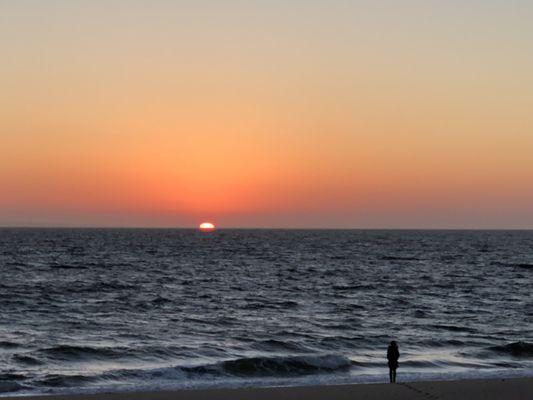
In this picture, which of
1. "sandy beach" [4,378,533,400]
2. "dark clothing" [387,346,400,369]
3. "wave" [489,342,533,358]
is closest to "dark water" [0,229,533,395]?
"wave" [489,342,533,358]

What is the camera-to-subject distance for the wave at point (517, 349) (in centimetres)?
3466

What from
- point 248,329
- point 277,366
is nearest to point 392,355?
point 277,366

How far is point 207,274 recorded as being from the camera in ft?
278

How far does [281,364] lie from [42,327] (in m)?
15.8

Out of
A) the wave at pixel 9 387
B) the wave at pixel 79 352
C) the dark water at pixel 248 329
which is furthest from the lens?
the wave at pixel 79 352

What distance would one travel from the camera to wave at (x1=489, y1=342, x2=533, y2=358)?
114 ft

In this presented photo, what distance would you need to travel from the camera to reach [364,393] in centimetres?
2177

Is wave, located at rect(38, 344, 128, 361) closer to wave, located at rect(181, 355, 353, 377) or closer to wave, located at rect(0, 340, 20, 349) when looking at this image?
wave, located at rect(0, 340, 20, 349)

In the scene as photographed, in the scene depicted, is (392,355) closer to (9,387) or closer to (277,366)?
(277,366)

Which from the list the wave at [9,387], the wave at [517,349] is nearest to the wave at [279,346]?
the wave at [517,349]

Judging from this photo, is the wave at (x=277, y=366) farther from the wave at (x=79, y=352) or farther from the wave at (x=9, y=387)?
the wave at (x=9, y=387)

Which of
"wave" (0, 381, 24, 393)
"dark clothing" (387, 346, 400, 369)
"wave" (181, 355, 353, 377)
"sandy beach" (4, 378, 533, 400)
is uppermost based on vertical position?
"dark clothing" (387, 346, 400, 369)

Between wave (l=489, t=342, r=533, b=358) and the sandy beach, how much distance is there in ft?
38.8

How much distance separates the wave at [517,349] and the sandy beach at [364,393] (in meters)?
11.8
